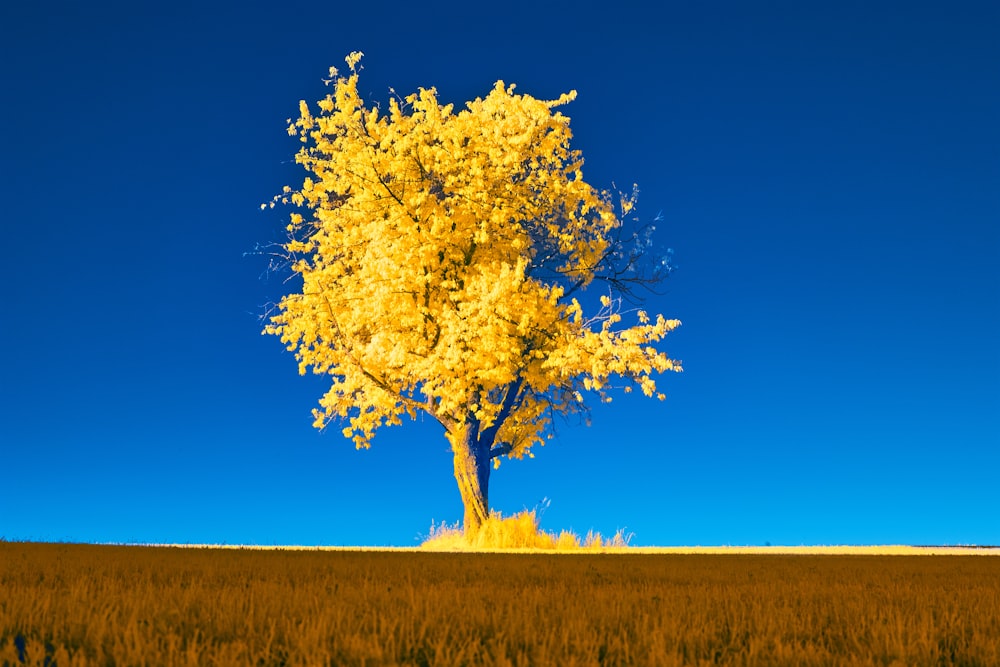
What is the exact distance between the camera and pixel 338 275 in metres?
27.2

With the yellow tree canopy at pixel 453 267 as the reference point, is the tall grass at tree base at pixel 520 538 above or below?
below

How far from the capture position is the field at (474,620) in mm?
3971

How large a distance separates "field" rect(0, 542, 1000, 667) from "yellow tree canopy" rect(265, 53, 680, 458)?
14.4 metres

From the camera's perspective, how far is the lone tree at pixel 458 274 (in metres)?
23.1

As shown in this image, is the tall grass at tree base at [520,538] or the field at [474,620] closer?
the field at [474,620]

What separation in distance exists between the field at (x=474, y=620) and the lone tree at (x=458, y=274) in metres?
14.3

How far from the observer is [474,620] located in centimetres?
497

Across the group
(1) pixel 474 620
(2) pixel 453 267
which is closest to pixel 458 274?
(2) pixel 453 267

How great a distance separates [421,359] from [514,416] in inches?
183

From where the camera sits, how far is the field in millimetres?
3971

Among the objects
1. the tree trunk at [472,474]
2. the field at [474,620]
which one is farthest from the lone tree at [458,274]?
the field at [474,620]

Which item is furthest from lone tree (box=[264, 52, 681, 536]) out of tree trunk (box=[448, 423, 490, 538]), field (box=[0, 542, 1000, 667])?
field (box=[0, 542, 1000, 667])

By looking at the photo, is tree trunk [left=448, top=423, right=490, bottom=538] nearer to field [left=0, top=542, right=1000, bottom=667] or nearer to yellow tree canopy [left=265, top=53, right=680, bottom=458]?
yellow tree canopy [left=265, top=53, right=680, bottom=458]

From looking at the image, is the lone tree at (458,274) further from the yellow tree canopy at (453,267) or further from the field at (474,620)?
the field at (474,620)
